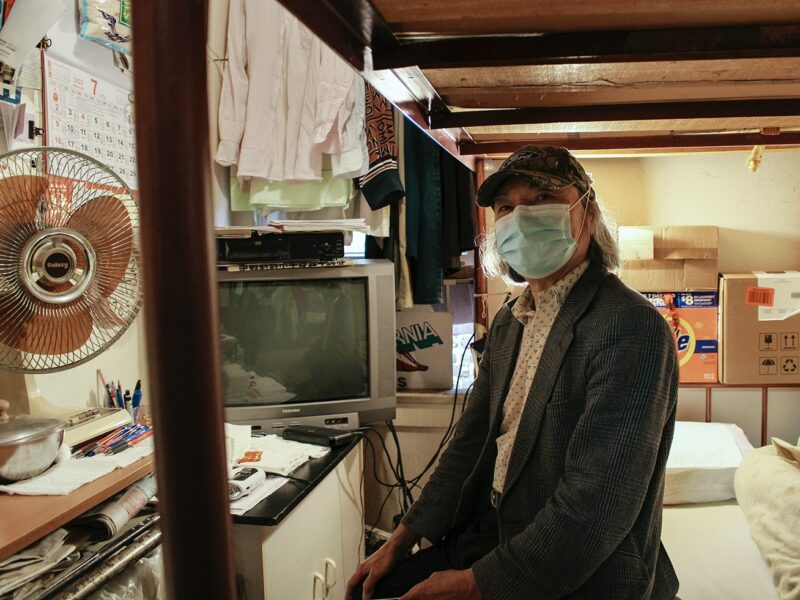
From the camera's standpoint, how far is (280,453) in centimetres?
188

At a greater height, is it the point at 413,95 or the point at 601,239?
the point at 413,95

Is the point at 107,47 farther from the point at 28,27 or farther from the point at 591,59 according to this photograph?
the point at 591,59

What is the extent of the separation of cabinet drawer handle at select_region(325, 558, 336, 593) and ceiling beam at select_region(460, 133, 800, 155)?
1.43 metres

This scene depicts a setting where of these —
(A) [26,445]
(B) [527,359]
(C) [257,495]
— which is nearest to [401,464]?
(C) [257,495]

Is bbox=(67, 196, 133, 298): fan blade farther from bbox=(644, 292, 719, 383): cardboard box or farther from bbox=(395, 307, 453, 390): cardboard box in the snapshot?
bbox=(644, 292, 719, 383): cardboard box

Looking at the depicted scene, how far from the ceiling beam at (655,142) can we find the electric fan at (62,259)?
99cm

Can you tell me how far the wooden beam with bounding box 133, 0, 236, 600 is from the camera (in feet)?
1.11

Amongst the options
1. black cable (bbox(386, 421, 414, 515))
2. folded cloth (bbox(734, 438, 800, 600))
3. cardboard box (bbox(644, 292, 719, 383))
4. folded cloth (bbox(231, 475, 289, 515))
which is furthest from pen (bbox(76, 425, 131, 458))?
cardboard box (bbox(644, 292, 719, 383))

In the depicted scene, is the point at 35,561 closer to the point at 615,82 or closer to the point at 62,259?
the point at 62,259

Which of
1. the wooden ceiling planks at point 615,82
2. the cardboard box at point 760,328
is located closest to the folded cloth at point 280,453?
the wooden ceiling planks at point 615,82

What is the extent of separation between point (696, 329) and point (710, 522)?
0.87 meters

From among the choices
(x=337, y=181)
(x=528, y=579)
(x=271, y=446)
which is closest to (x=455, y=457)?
(x=528, y=579)

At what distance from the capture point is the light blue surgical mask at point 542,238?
1.24 meters

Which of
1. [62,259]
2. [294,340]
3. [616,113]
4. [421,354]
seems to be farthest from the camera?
[421,354]
